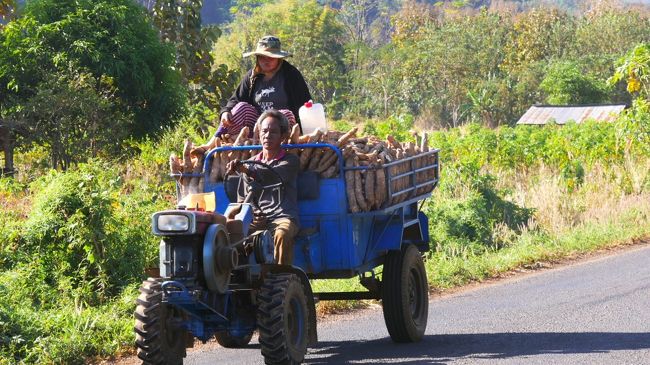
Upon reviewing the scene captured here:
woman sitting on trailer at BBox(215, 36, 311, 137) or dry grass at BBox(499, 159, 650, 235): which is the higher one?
woman sitting on trailer at BBox(215, 36, 311, 137)

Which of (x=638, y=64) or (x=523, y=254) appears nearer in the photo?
(x=523, y=254)

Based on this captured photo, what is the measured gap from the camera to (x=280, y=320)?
7664 millimetres

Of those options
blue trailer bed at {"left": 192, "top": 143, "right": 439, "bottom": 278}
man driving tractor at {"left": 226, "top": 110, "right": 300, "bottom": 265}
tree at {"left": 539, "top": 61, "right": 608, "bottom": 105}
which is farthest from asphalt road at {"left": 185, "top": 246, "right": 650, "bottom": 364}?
tree at {"left": 539, "top": 61, "right": 608, "bottom": 105}

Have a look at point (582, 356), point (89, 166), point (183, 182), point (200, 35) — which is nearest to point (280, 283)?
point (183, 182)

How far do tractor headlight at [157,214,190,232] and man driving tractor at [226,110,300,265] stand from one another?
49.3 inches

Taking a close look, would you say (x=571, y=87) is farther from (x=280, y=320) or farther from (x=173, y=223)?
(x=173, y=223)

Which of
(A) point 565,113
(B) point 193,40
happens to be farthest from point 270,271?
(A) point 565,113

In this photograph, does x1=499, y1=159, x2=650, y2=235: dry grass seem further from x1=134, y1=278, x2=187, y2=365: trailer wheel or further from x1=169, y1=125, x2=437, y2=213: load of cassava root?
x1=134, y1=278, x2=187, y2=365: trailer wheel

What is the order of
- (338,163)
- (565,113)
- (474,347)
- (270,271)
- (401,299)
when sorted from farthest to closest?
(565,113)
(401,299)
(474,347)
(338,163)
(270,271)

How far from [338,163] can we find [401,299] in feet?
4.74

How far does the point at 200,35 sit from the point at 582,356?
46.5 ft

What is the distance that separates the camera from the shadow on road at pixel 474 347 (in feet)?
Result: 29.6

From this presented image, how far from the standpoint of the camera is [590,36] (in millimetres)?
73562

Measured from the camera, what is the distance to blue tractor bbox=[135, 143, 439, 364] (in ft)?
24.5
